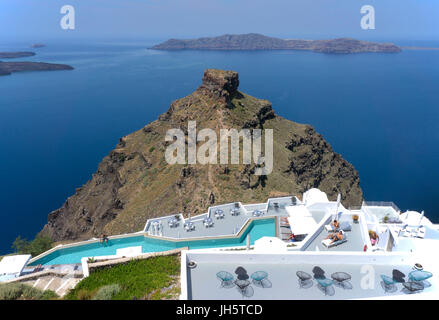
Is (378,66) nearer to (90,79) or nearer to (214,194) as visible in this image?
(90,79)

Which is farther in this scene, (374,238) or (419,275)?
(374,238)

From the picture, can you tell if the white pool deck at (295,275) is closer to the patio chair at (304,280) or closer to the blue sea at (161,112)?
the patio chair at (304,280)

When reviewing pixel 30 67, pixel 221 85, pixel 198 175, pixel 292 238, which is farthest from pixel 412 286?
pixel 30 67

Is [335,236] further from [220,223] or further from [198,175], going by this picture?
[198,175]

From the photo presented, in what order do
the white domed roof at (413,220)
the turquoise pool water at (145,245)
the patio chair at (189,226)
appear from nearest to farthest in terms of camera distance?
the white domed roof at (413,220) → the turquoise pool water at (145,245) → the patio chair at (189,226)

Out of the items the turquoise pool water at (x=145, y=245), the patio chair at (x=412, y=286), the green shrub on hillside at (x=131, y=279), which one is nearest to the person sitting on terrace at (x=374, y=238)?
the turquoise pool water at (x=145, y=245)

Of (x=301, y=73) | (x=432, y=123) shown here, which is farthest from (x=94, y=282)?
(x=301, y=73)
